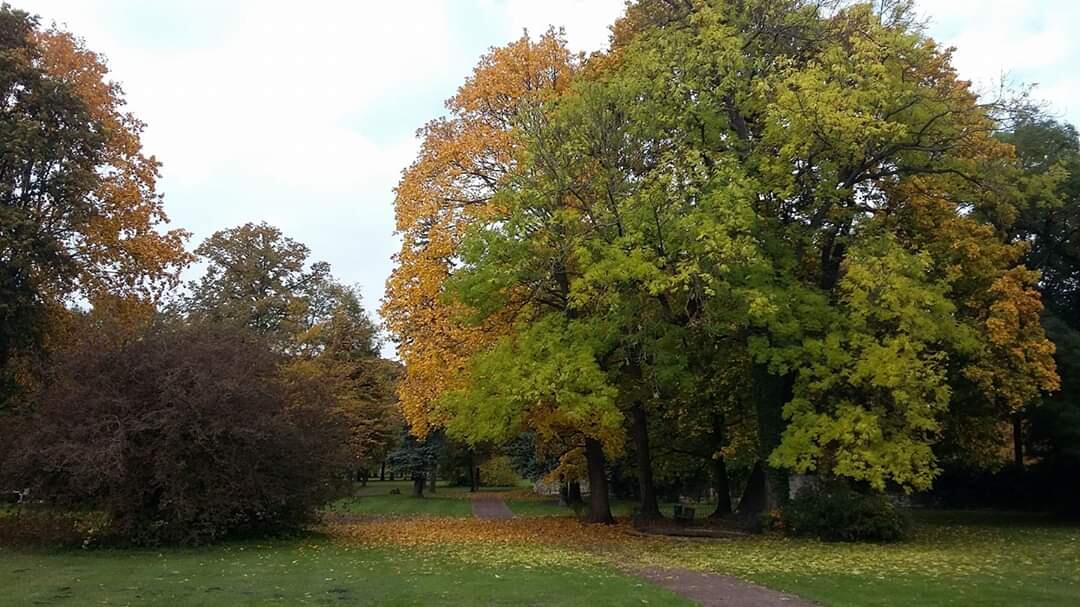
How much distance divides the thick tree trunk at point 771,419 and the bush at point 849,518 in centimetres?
156

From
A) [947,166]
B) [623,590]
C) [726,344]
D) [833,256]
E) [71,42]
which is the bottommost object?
[623,590]

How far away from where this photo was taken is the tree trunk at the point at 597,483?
27.6 metres

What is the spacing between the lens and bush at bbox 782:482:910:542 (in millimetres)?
Result: 20031

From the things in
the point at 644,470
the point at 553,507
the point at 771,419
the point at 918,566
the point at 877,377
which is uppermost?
the point at 877,377

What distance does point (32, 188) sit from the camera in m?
22.9

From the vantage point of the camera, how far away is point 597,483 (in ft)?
91.5

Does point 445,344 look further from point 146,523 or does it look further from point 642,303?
point 146,523

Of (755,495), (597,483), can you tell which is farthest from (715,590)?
(597,483)

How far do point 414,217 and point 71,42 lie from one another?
37.4 feet

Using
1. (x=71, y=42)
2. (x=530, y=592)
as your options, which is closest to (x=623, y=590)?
(x=530, y=592)

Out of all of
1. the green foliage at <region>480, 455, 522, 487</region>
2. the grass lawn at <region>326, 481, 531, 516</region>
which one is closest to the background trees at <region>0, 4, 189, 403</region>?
the grass lawn at <region>326, 481, 531, 516</region>

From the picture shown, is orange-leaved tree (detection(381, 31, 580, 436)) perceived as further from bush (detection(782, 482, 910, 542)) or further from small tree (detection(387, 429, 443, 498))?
small tree (detection(387, 429, 443, 498))

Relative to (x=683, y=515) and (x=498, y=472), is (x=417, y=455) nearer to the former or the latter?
(x=498, y=472)

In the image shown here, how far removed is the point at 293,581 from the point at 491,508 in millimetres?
30205
